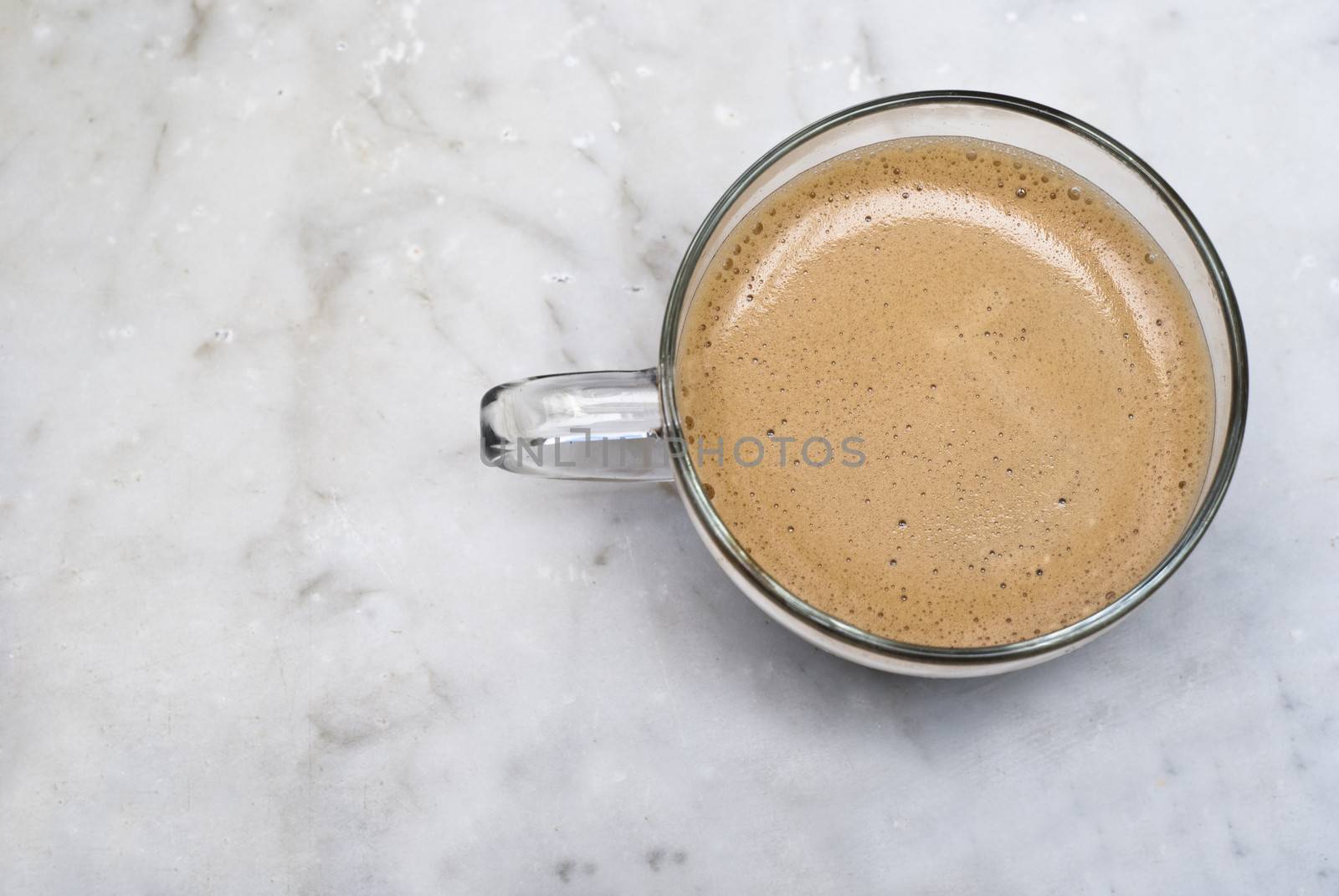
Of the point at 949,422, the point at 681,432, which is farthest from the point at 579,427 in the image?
the point at 949,422

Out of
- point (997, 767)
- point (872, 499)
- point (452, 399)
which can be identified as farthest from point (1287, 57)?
point (452, 399)

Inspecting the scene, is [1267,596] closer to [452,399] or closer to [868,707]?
[868,707]

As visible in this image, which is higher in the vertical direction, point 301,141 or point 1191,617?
point 301,141

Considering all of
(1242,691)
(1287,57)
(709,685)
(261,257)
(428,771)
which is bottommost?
(428,771)

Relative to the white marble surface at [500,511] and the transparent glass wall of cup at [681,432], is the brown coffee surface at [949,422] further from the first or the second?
the white marble surface at [500,511]

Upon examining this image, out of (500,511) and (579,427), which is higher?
(579,427)

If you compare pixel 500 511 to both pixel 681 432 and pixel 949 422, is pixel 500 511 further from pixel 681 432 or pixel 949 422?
pixel 949 422
